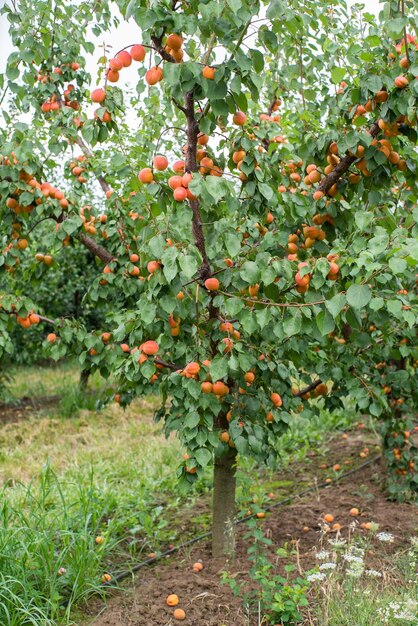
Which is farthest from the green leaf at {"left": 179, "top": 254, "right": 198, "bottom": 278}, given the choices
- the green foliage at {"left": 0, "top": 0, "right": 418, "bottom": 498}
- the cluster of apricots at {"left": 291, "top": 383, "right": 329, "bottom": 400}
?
the cluster of apricots at {"left": 291, "top": 383, "right": 329, "bottom": 400}

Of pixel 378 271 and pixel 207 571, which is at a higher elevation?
pixel 378 271

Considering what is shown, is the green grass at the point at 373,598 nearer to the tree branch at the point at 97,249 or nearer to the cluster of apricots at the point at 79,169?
the tree branch at the point at 97,249

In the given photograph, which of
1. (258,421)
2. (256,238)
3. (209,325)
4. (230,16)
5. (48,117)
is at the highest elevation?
(48,117)

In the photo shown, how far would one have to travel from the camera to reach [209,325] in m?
2.33

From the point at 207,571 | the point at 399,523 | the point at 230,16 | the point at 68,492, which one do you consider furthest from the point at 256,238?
the point at 68,492

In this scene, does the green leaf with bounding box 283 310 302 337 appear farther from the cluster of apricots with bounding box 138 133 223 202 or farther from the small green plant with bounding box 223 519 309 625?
the small green plant with bounding box 223 519 309 625

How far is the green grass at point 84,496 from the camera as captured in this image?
8.17 feet

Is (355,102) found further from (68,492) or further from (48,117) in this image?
(68,492)

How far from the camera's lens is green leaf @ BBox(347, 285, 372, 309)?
180 centimetres

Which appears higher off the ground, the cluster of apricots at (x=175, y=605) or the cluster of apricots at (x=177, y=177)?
the cluster of apricots at (x=177, y=177)

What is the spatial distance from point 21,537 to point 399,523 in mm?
1876

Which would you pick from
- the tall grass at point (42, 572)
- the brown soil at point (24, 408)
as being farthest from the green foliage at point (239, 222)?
the brown soil at point (24, 408)

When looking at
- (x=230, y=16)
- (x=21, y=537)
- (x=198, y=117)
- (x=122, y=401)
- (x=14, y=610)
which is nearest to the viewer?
(x=230, y=16)

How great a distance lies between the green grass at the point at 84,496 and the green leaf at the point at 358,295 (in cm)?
152
